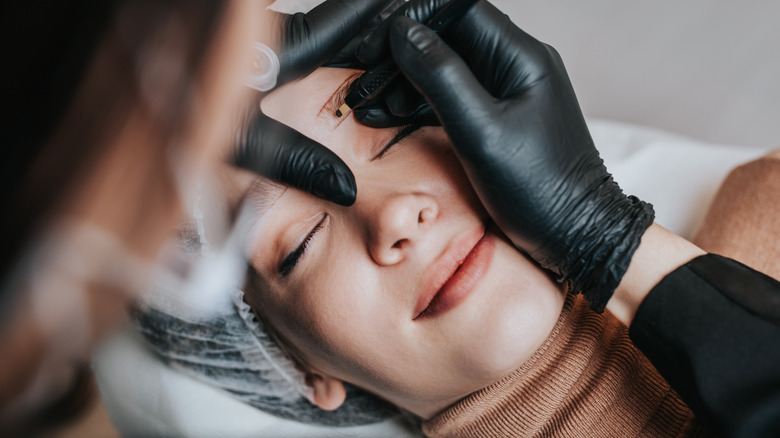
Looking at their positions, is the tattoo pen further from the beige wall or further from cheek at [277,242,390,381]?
the beige wall

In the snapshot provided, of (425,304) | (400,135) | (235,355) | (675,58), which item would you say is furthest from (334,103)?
(675,58)

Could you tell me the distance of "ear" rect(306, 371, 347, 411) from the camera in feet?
3.50

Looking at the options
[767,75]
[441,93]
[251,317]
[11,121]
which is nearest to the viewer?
[11,121]

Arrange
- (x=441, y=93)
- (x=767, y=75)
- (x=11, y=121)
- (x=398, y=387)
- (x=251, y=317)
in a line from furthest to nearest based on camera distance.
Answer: (x=767, y=75) < (x=251, y=317) < (x=398, y=387) < (x=441, y=93) < (x=11, y=121)

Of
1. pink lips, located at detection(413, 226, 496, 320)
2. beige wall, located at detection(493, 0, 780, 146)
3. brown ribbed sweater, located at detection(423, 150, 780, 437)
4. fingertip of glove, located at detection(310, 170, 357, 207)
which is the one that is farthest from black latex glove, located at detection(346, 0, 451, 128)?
beige wall, located at detection(493, 0, 780, 146)

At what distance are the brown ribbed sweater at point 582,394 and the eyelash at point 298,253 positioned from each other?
43 cm

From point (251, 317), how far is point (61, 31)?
0.79 m

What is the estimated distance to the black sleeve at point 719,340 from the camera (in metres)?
0.69

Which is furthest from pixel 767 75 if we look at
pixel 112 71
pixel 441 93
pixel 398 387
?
pixel 112 71

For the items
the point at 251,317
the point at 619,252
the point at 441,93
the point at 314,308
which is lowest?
the point at 251,317

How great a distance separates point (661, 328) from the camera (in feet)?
2.53

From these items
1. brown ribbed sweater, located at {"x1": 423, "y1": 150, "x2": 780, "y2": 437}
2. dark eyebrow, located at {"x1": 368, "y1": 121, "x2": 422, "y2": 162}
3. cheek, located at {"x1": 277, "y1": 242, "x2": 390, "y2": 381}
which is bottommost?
brown ribbed sweater, located at {"x1": 423, "y1": 150, "x2": 780, "y2": 437}

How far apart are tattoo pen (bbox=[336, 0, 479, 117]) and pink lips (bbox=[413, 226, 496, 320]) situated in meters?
0.28

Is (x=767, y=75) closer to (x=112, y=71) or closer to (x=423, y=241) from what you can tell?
(x=423, y=241)
